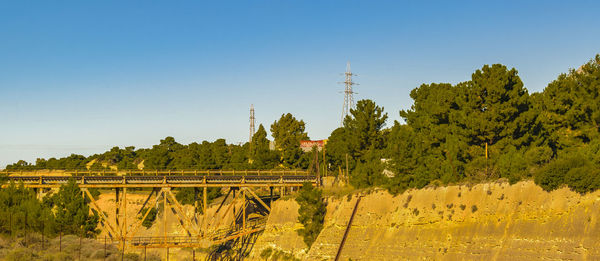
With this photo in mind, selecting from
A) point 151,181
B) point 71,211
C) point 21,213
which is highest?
point 151,181

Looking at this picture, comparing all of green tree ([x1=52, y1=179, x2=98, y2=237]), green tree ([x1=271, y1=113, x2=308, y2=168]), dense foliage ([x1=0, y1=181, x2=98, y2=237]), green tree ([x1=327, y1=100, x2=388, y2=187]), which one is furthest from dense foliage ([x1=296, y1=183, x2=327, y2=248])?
green tree ([x1=271, y1=113, x2=308, y2=168])

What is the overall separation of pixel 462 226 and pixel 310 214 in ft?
65.1

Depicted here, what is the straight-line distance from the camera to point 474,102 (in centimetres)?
5922

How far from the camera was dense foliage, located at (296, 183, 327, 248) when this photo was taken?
6500 centimetres

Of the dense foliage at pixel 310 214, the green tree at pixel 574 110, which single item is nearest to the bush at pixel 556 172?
the green tree at pixel 574 110

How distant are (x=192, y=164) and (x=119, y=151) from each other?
206ft

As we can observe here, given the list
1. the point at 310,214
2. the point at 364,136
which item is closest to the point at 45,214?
the point at 310,214

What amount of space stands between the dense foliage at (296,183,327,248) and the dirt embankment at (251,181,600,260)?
41.2 inches

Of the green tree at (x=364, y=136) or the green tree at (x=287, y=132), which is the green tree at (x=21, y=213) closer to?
the green tree at (x=364, y=136)

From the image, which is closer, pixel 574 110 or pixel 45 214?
pixel 574 110

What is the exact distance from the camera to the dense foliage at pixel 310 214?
65000mm

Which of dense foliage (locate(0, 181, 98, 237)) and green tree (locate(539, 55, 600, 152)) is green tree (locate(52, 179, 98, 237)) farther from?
green tree (locate(539, 55, 600, 152))

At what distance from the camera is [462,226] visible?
5175cm

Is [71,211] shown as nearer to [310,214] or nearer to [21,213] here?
[21,213]
